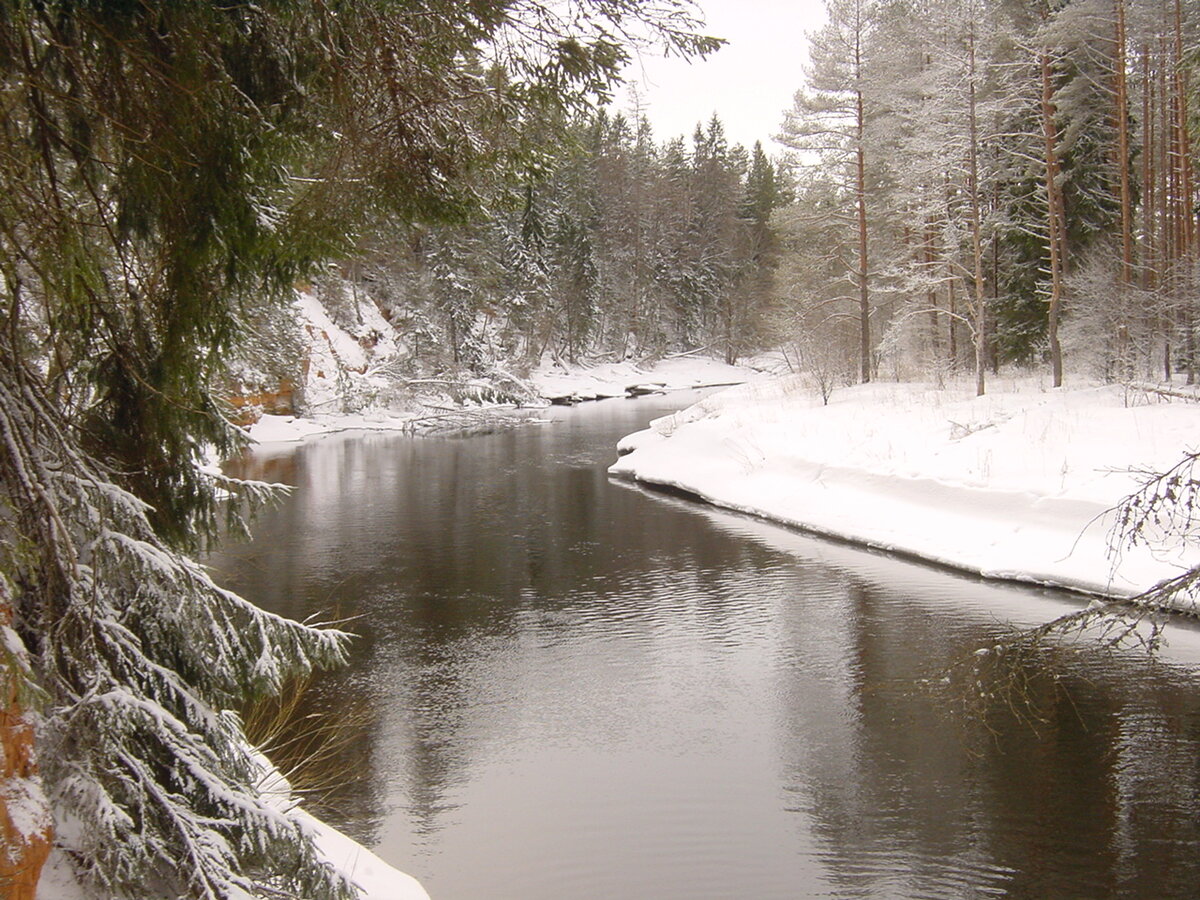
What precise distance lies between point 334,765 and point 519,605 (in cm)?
479

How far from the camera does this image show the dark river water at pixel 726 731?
6535 millimetres

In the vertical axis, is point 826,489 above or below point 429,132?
below

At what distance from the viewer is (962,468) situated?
1659 cm

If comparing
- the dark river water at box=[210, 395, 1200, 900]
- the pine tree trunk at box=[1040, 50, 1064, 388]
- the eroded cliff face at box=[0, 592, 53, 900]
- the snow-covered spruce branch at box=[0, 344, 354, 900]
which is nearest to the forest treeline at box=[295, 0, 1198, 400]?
the pine tree trunk at box=[1040, 50, 1064, 388]

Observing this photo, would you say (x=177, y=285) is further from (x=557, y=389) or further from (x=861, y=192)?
(x=557, y=389)

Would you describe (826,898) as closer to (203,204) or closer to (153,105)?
(203,204)

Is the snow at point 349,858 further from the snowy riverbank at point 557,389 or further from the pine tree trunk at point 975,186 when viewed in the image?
the pine tree trunk at point 975,186

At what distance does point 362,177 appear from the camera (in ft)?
14.1

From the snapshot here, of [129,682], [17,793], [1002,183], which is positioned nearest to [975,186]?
[1002,183]

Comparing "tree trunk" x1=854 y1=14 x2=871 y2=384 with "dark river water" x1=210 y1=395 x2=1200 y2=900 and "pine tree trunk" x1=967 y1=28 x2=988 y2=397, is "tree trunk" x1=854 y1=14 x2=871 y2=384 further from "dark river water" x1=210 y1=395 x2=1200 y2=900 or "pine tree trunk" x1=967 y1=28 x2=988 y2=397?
"dark river water" x1=210 y1=395 x2=1200 y2=900

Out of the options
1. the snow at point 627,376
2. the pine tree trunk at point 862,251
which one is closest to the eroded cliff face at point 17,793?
the pine tree trunk at point 862,251

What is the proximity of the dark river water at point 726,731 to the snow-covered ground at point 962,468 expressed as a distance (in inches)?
36.4

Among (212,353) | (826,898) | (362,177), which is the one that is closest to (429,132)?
(362,177)

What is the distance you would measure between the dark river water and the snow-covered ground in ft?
3.03
